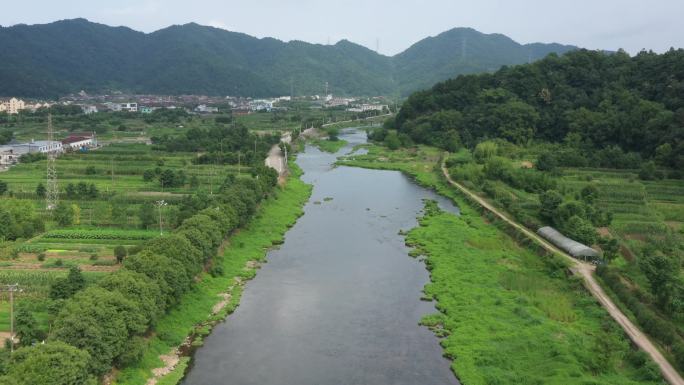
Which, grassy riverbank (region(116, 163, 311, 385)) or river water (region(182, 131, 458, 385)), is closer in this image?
grassy riverbank (region(116, 163, 311, 385))

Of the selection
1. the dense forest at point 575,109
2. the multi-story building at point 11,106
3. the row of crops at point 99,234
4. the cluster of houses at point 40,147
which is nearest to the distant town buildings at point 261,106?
the multi-story building at point 11,106

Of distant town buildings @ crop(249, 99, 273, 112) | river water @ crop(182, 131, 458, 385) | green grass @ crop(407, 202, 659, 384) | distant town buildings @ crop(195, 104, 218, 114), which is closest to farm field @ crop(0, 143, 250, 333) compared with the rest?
river water @ crop(182, 131, 458, 385)

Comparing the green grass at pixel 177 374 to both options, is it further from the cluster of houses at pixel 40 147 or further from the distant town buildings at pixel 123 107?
the distant town buildings at pixel 123 107

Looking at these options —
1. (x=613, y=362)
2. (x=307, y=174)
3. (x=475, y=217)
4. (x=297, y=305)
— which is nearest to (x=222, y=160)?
(x=307, y=174)

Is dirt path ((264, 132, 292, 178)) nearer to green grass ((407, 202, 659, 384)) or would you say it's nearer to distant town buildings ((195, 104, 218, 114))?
green grass ((407, 202, 659, 384))

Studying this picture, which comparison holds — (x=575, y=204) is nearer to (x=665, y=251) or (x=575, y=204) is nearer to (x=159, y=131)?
(x=665, y=251)

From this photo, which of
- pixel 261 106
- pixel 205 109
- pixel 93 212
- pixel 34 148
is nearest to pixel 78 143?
pixel 34 148
